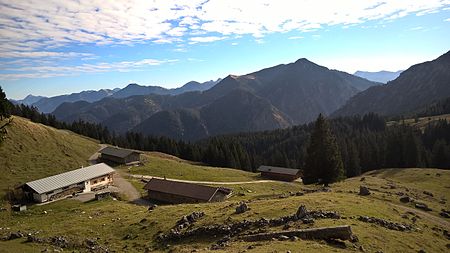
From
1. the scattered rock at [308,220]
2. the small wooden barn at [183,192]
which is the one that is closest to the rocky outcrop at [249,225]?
the scattered rock at [308,220]

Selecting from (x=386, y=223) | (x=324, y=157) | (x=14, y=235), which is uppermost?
(x=324, y=157)

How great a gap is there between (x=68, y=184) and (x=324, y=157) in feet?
194

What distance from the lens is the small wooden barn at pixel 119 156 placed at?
113 meters

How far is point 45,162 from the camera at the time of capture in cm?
9094

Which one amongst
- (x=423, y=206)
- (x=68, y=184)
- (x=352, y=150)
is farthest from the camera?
(x=352, y=150)

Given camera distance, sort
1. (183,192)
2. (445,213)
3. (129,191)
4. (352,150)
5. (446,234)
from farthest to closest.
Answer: (352,150) < (129,191) < (183,192) < (445,213) < (446,234)

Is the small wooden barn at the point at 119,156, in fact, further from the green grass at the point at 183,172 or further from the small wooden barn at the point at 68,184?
the small wooden barn at the point at 68,184

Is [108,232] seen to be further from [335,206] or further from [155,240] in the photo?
[335,206]

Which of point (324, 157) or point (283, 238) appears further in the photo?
point (324, 157)

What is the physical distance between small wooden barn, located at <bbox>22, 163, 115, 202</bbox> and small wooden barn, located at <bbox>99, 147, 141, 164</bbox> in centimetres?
2445

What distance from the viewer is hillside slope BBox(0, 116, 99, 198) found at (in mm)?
80375

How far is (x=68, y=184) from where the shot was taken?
7556cm

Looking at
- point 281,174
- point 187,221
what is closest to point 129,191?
point 187,221

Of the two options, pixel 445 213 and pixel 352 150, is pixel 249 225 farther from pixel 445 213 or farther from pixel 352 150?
pixel 352 150
